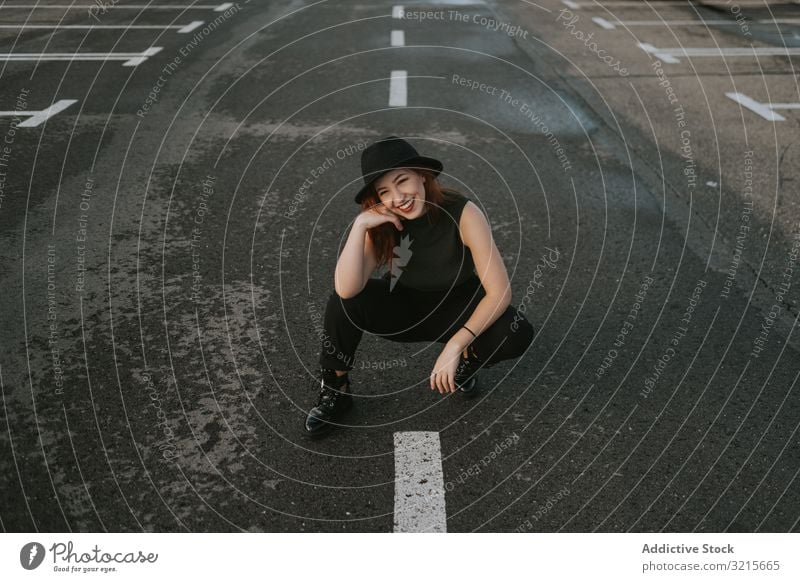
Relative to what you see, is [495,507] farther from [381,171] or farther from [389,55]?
[389,55]

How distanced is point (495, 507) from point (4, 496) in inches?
68.5

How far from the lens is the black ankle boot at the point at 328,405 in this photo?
346 centimetres

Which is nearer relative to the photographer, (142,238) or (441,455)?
(441,455)

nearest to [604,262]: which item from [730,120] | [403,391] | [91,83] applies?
[403,391]

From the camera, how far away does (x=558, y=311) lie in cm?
452

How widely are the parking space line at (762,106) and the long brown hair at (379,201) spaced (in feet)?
20.5

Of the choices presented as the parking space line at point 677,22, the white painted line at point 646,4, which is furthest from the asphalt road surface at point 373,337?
the white painted line at point 646,4

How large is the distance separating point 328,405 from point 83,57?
378 inches

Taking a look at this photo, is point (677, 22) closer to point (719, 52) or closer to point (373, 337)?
point (719, 52)

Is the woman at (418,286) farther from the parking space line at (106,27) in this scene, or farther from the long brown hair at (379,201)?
the parking space line at (106,27)

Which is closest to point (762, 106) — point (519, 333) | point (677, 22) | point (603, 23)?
point (519, 333)

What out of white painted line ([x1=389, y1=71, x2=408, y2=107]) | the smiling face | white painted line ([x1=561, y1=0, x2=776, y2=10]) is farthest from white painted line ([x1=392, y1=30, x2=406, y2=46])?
the smiling face
